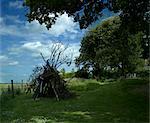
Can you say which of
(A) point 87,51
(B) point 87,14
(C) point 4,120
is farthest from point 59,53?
(A) point 87,51

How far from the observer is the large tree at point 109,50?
213 feet

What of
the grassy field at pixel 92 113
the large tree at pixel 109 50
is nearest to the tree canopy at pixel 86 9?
the grassy field at pixel 92 113

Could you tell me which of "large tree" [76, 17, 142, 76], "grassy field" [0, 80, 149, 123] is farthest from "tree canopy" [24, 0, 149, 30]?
"large tree" [76, 17, 142, 76]

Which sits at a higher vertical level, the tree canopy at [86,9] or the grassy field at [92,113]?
the tree canopy at [86,9]

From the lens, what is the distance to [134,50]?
65.8m

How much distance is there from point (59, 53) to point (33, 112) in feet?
42.1

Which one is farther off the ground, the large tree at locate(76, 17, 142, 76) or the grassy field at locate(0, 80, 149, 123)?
the large tree at locate(76, 17, 142, 76)

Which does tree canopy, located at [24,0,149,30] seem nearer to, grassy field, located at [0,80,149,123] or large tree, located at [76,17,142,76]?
grassy field, located at [0,80,149,123]

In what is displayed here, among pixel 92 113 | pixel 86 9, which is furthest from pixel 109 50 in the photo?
pixel 92 113

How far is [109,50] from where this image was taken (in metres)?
66.6

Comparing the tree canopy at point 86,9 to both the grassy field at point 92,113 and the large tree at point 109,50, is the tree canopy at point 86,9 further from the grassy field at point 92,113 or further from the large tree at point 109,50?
the large tree at point 109,50

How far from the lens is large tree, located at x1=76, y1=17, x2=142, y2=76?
64.9m

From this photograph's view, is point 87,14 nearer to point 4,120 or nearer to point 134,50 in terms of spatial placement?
point 4,120

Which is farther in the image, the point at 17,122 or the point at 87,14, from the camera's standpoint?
the point at 87,14
